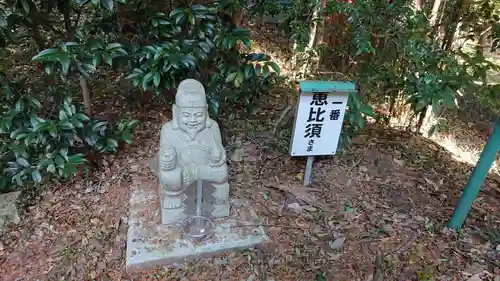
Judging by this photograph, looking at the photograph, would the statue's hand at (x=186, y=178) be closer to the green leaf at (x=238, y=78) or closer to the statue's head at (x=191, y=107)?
the statue's head at (x=191, y=107)

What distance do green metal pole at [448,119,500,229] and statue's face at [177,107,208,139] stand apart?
80.5 inches

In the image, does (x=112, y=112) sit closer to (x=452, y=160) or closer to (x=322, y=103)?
(x=322, y=103)

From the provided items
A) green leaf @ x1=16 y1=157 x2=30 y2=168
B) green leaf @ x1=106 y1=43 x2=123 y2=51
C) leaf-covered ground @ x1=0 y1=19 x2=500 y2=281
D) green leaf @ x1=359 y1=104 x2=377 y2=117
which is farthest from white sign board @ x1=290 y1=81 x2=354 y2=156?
green leaf @ x1=16 y1=157 x2=30 y2=168

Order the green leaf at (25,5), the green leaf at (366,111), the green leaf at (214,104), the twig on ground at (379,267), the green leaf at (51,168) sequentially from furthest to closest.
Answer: the green leaf at (214,104) < the green leaf at (366,111) < the green leaf at (51,168) < the twig on ground at (379,267) < the green leaf at (25,5)

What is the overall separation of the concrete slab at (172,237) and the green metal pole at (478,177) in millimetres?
1544

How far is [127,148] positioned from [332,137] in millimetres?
2069

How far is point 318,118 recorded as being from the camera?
310cm

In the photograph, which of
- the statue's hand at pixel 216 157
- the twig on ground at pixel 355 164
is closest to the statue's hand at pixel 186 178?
the statue's hand at pixel 216 157

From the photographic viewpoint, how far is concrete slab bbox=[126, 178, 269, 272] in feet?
8.80

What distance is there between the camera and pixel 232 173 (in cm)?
364

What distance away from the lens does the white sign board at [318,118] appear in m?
2.97

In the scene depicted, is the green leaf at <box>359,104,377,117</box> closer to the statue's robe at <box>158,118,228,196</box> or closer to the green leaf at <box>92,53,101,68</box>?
the statue's robe at <box>158,118,228,196</box>

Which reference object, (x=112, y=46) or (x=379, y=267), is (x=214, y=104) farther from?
(x=379, y=267)

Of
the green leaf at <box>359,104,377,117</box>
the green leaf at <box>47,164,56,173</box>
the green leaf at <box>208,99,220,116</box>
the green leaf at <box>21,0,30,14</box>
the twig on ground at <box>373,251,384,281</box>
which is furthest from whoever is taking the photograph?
the green leaf at <box>208,99,220,116</box>
